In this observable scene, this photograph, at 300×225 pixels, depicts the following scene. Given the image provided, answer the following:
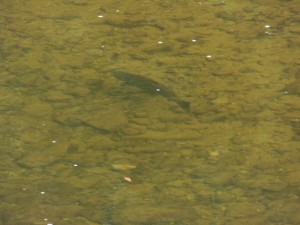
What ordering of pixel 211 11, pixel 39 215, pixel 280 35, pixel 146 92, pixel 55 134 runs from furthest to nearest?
1. pixel 211 11
2. pixel 280 35
3. pixel 146 92
4. pixel 55 134
5. pixel 39 215

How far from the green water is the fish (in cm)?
3

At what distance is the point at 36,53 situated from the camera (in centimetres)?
435

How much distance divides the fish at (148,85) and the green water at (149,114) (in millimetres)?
31

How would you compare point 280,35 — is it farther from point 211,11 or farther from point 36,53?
point 36,53

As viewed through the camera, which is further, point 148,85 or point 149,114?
point 148,85

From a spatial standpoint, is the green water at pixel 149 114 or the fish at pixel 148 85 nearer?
the green water at pixel 149 114

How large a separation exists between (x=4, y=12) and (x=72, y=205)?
217 centimetres

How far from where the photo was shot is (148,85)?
4.04 metres

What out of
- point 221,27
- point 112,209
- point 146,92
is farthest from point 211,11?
point 112,209

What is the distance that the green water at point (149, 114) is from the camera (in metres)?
3.14

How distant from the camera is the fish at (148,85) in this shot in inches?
154

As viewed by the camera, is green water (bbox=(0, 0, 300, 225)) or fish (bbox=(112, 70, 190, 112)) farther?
fish (bbox=(112, 70, 190, 112))

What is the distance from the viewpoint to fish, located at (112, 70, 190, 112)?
3906 millimetres

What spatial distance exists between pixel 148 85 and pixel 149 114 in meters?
0.29
